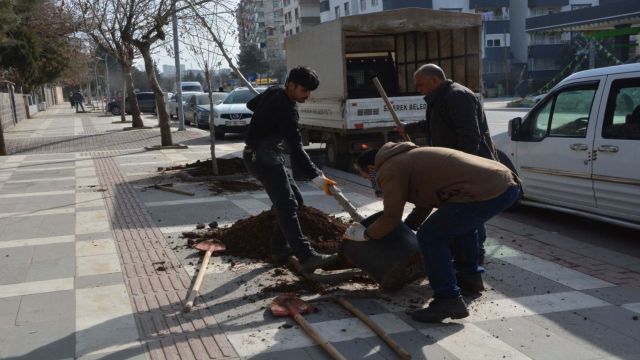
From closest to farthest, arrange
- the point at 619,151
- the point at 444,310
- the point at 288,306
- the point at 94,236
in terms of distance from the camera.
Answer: the point at 444,310
the point at 288,306
the point at 619,151
the point at 94,236

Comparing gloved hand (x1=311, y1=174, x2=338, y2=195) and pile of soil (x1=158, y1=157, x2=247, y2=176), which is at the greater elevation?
gloved hand (x1=311, y1=174, x2=338, y2=195)

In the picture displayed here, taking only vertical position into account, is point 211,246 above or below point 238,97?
below

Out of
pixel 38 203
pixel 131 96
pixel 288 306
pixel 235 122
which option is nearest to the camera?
pixel 288 306

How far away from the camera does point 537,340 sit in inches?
161

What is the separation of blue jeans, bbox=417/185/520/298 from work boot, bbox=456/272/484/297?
0.59m

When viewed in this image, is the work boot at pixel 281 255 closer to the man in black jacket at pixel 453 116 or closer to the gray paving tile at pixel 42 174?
the man in black jacket at pixel 453 116

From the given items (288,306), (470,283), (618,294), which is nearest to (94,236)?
(288,306)

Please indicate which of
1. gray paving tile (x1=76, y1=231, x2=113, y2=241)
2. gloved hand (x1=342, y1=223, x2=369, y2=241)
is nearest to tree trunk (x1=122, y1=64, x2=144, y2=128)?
gray paving tile (x1=76, y1=231, x2=113, y2=241)

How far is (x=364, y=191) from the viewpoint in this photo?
10133 mm

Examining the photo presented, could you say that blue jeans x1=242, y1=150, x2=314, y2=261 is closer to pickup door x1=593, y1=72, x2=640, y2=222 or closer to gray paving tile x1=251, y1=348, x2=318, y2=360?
gray paving tile x1=251, y1=348, x2=318, y2=360

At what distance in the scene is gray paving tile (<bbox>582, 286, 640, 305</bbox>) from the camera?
190 inches

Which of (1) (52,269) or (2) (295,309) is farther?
(1) (52,269)

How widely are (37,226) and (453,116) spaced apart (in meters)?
5.57

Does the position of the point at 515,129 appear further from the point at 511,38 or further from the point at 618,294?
the point at 511,38
